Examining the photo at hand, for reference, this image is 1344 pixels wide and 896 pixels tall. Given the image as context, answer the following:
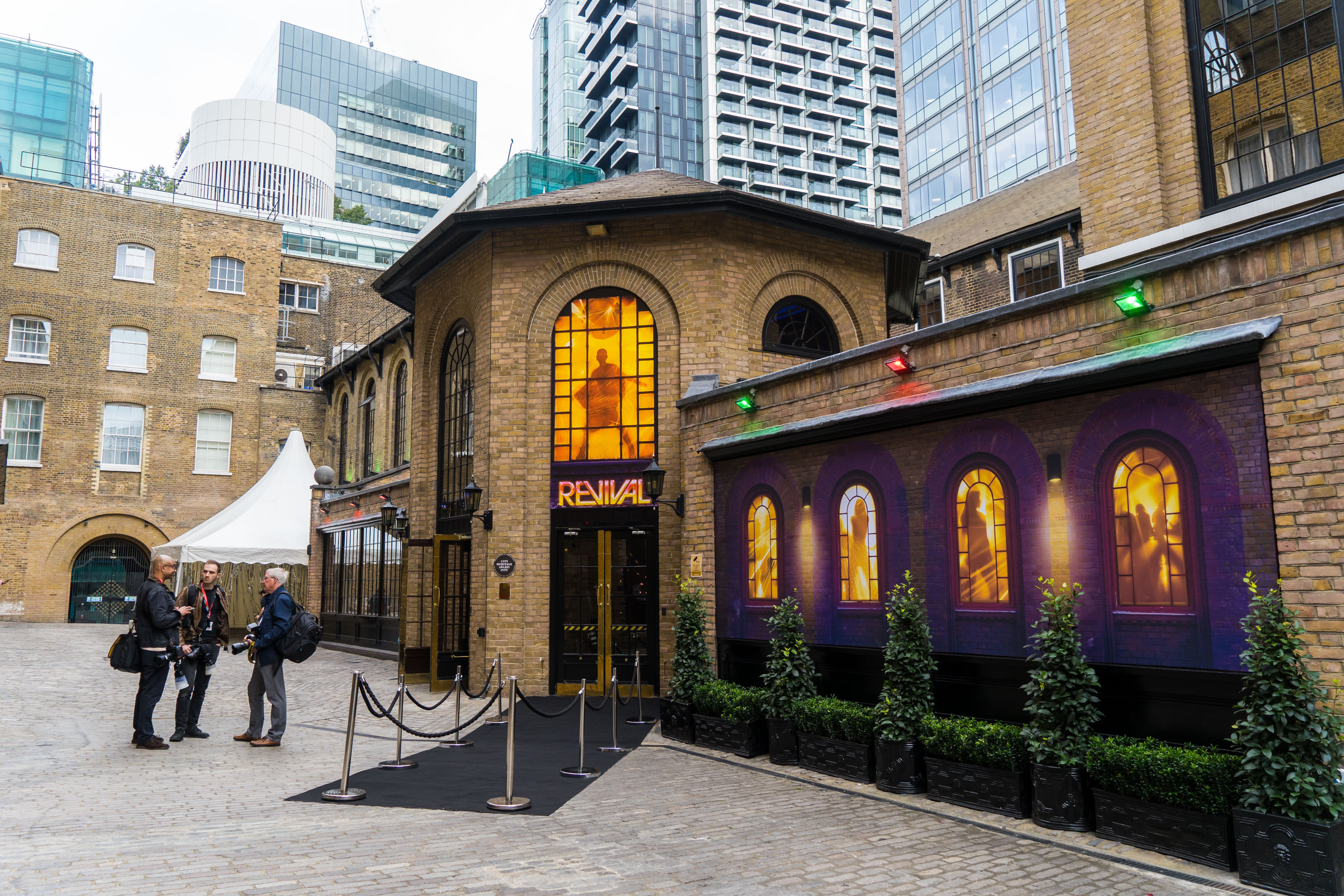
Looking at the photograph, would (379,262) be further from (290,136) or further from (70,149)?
(70,149)

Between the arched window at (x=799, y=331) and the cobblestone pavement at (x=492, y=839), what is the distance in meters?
6.99

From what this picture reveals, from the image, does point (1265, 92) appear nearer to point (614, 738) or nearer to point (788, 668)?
point (788, 668)

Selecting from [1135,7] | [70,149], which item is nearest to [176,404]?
[1135,7]

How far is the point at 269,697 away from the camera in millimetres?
10305

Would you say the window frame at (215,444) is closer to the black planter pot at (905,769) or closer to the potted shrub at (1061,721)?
the black planter pot at (905,769)

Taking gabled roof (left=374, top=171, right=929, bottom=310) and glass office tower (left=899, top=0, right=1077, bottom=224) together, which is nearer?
gabled roof (left=374, top=171, right=929, bottom=310)

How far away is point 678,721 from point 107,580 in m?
27.9

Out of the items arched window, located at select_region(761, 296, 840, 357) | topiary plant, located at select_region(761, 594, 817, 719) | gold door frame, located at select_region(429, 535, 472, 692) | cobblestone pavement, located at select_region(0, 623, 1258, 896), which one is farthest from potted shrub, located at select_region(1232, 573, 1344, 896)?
gold door frame, located at select_region(429, 535, 472, 692)

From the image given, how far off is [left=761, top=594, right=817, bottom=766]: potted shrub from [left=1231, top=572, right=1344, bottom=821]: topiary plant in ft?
14.3

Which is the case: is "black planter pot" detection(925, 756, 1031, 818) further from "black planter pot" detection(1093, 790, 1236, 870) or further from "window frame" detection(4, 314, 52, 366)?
"window frame" detection(4, 314, 52, 366)

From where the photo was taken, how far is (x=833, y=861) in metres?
6.15

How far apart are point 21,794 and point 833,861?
262 inches

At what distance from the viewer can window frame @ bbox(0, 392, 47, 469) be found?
29.8m

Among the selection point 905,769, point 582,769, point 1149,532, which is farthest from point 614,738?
point 1149,532
